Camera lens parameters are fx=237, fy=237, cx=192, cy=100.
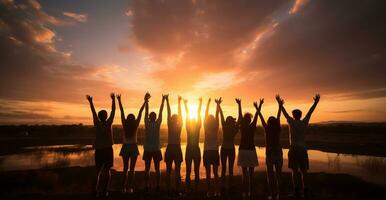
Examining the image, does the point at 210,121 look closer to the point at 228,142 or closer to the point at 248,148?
the point at 228,142

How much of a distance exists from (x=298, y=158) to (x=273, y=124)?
4.09 ft

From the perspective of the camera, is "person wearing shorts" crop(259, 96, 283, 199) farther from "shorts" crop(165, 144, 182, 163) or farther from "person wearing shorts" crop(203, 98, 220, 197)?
"shorts" crop(165, 144, 182, 163)

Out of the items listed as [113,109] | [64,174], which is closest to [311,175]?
[113,109]

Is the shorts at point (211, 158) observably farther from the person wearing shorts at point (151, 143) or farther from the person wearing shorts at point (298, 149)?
the person wearing shorts at point (298, 149)

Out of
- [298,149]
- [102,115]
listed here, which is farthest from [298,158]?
[102,115]

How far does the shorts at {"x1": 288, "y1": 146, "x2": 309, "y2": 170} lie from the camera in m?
7.24

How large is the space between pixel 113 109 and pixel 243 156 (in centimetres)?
446

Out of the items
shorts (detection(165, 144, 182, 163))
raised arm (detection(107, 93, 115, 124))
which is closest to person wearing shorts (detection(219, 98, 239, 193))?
shorts (detection(165, 144, 182, 163))

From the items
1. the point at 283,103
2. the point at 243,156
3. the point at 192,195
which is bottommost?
the point at 192,195

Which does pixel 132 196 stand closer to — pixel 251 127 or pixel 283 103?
pixel 251 127

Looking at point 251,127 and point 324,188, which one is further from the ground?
point 251,127

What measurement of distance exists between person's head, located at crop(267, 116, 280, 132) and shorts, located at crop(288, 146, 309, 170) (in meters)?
0.80

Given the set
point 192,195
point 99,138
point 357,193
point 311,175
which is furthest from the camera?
point 311,175

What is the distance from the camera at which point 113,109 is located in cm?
758
